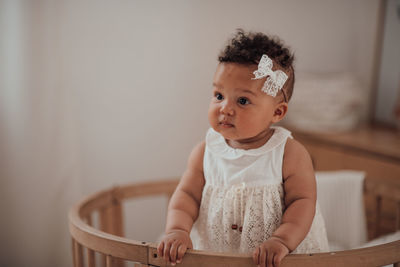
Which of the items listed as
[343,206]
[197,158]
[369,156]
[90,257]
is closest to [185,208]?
[197,158]

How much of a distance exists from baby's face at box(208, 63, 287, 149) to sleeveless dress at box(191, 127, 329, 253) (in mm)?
59

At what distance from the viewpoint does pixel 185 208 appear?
965mm

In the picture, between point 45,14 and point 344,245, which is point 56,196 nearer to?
point 45,14

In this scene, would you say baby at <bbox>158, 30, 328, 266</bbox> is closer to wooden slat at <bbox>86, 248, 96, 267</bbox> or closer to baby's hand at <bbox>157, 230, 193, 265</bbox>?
baby's hand at <bbox>157, 230, 193, 265</bbox>

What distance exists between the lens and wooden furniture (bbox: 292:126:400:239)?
1.59m

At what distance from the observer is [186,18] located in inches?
69.4

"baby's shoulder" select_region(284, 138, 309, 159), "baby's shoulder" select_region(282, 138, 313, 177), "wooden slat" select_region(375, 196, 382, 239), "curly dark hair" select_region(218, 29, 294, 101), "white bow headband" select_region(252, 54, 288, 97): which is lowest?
"wooden slat" select_region(375, 196, 382, 239)

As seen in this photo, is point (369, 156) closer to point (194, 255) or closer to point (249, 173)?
point (249, 173)

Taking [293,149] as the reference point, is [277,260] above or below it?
below

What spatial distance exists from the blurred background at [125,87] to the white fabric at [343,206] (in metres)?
0.55

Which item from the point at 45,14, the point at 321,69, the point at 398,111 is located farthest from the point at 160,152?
the point at 398,111

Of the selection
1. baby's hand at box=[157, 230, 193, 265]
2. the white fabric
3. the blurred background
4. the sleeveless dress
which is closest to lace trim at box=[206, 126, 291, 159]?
the sleeveless dress

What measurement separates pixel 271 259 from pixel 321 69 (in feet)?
4.92

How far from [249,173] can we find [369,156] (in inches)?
37.1
